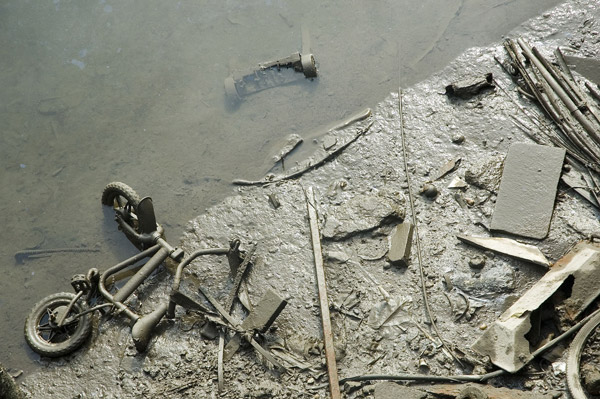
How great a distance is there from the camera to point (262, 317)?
479 centimetres

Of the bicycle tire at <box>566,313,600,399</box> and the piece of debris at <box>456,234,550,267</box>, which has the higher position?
the piece of debris at <box>456,234,550,267</box>

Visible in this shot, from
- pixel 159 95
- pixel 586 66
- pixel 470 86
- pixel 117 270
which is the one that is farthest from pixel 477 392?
pixel 159 95

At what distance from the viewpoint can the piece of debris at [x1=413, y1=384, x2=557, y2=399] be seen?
3.98m

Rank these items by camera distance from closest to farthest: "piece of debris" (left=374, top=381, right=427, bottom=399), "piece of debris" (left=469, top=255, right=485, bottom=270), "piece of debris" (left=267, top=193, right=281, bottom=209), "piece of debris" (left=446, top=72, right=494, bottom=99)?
"piece of debris" (left=374, top=381, right=427, bottom=399)
"piece of debris" (left=469, top=255, right=485, bottom=270)
"piece of debris" (left=267, top=193, right=281, bottom=209)
"piece of debris" (left=446, top=72, right=494, bottom=99)

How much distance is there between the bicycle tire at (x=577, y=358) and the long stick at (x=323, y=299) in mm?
1998

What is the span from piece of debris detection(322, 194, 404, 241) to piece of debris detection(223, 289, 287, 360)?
111 cm

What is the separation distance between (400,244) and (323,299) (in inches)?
42.3

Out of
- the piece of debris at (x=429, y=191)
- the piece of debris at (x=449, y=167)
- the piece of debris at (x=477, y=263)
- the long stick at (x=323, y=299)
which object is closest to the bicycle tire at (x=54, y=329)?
the long stick at (x=323, y=299)

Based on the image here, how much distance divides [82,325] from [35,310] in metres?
0.62

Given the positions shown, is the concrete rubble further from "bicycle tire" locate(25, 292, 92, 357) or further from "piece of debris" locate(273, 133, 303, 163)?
"piece of debris" locate(273, 133, 303, 163)

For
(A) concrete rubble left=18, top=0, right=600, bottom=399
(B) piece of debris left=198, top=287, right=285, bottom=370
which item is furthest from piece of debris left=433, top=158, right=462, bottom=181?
(B) piece of debris left=198, top=287, right=285, bottom=370

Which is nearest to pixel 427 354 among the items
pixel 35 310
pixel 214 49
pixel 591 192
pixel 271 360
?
pixel 271 360

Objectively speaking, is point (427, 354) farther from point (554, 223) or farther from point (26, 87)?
point (26, 87)

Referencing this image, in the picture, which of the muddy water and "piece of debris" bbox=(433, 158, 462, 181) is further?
the muddy water
